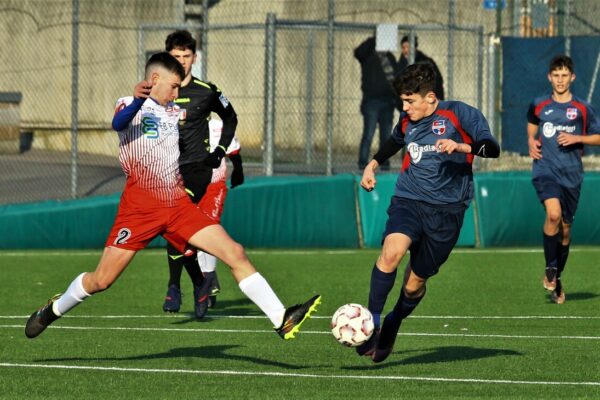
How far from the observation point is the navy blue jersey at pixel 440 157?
9.23 metres

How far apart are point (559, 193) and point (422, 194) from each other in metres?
4.73

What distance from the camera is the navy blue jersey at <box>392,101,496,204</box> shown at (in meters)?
9.23

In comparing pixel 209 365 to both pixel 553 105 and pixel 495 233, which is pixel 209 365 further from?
pixel 495 233

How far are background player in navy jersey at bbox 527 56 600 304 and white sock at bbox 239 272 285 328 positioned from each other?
519cm

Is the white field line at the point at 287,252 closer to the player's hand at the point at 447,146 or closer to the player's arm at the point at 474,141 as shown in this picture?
the player's arm at the point at 474,141

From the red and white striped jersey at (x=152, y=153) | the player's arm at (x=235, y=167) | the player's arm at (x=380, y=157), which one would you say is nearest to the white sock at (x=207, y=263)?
the player's arm at (x=235, y=167)

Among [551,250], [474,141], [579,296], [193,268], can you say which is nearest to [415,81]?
[474,141]

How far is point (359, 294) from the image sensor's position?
13.8 meters

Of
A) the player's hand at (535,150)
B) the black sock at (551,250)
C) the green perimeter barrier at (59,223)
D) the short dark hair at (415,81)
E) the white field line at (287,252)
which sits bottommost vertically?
the white field line at (287,252)

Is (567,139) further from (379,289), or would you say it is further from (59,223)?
(59,223)

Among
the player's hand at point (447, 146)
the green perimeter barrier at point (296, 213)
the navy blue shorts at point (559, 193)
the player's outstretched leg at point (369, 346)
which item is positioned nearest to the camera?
the player's hand at point (447, 146)

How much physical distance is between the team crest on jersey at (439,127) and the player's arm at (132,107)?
1846mm

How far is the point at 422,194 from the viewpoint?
927cm

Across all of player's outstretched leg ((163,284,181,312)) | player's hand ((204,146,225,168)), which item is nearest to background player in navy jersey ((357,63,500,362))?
player's hand ((204,146,225,168))
